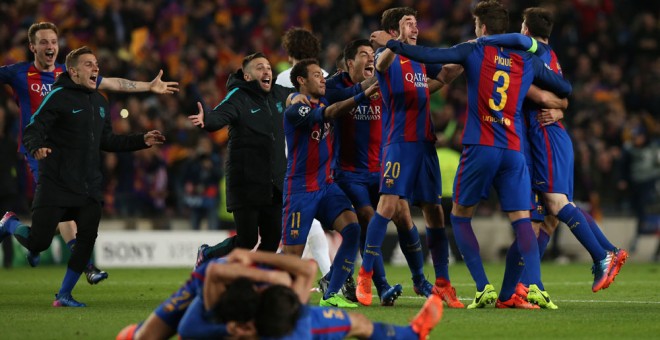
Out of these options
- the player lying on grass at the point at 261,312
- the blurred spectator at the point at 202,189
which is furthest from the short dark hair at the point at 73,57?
the blurred spectator at the point at 202,189

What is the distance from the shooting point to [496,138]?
9711 mm

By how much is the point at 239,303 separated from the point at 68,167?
15.2 ft

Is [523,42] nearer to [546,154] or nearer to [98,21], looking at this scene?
[546,154]

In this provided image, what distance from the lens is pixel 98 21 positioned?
74.9 ft

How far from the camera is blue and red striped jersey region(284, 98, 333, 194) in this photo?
10492 millimetres

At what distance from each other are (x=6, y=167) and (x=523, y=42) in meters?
10.0

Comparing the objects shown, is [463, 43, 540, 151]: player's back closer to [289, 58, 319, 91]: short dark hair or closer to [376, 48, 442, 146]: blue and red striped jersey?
[376, 48, 442, 146]: blue and red striped jersey

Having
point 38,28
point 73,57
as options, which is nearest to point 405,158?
point 73,57

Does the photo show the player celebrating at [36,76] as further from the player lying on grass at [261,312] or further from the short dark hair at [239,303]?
the short dark hair at [239,303]

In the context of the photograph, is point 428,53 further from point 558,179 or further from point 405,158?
point 558,179

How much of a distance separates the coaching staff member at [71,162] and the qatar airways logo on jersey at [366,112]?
1.77 m

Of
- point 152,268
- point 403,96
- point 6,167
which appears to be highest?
point 403,96

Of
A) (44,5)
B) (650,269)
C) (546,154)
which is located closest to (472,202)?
(546,154)

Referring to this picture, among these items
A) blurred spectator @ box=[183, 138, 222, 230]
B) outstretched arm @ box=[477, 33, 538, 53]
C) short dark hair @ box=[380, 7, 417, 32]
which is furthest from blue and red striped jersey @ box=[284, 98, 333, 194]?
blurred spectator @ box=[183, 138, 222, 230]
